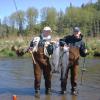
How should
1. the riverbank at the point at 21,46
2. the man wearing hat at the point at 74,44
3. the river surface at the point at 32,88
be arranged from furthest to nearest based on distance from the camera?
the riverbank at the point at 21,46, the man wearing hat at the point at 74,44, the river surface at the point at 32,88

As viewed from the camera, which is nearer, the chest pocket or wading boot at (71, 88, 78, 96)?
the chest pocket

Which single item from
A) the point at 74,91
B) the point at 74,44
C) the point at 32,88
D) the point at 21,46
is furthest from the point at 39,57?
the point at 21,46

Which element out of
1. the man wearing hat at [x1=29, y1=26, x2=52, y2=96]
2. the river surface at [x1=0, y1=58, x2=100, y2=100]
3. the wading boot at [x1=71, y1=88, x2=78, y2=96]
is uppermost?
the man wearing hat at [x1=29, y1=26, x2=52, y2=96]

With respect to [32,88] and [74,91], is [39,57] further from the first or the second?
[32,88]

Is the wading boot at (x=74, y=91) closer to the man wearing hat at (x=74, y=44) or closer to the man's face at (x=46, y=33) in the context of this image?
the man wearing hat at (x=74, y=44)

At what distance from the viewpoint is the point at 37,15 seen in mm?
60469

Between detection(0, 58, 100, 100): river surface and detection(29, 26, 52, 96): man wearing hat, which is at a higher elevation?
detection(29, 26, 52, 96): man wearing hat

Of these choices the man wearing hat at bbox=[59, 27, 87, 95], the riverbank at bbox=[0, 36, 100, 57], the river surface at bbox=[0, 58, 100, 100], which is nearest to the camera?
the river surface at bbox=[0, 58, 100, 100]

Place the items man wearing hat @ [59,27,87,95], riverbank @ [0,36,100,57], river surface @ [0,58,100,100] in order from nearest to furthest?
river surface @ [0,58,100,100], man wearing hat @ [59,27,87,95], riverbank @ [0,36,100,57]

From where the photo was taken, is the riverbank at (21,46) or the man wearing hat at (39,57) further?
the riverbank at (21,46)

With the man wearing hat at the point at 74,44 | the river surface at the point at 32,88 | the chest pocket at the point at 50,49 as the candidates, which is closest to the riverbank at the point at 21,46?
the river surface at the point at 32,88

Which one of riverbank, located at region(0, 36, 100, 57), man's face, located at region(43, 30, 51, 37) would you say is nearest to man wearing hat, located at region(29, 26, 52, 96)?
man's face, located at region(43, 30, 51, 37)

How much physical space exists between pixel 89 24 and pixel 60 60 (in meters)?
49.7

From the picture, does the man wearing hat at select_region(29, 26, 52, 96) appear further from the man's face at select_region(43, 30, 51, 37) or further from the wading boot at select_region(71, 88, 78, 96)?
the wading boot at select_region(71, 88, 78, 96)
